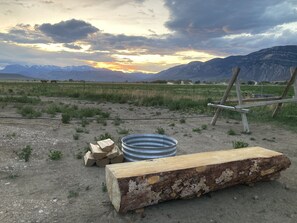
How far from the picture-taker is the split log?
4.11m

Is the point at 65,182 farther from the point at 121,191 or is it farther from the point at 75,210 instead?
Result: the point at 121,191

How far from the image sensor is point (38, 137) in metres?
8.56

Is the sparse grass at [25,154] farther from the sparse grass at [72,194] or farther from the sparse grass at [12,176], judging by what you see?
the sparse grass at [72,194]

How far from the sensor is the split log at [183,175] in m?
4.11

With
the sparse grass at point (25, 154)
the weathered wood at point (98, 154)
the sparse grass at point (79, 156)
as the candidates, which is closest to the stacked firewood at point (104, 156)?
the weathered wood at point (98, 154)

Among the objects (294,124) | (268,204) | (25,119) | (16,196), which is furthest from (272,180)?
(25,119)

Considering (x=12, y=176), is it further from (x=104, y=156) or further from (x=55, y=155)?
(x=104, y=156)

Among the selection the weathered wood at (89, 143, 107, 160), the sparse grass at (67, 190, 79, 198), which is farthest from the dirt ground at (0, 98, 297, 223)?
the weathered wood at (89, 143, 107, 160)

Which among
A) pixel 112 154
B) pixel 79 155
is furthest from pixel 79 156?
pixel 112 154

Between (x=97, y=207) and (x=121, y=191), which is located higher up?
(x=121, y=191)

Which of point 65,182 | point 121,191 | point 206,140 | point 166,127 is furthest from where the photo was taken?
point 166,127

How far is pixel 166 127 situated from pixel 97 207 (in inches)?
276

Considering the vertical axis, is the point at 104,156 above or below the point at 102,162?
above

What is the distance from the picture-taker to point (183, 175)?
4387 millimetres
